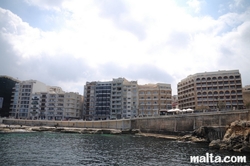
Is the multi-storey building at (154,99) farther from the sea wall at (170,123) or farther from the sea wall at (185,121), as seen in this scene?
the sea wall at (185,121)

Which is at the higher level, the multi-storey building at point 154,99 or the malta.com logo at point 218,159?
the multi-storey building at point 154,99

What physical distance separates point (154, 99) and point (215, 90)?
33.6 m

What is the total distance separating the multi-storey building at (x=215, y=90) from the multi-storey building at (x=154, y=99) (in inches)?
505

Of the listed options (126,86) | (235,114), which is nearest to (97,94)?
(126,86)

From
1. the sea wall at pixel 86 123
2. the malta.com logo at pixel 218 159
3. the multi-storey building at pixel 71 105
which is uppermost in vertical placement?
the multi-storey building at pixel 71 105

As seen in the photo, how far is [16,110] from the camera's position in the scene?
5202 inches

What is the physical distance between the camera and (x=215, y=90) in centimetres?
10700

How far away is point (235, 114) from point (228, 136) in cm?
1114

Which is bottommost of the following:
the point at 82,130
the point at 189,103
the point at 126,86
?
the point at 82,130

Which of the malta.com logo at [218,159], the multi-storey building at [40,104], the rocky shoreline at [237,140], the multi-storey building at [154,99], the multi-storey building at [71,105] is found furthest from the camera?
the multi-storey building at [71,105]

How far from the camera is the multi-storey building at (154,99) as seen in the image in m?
115

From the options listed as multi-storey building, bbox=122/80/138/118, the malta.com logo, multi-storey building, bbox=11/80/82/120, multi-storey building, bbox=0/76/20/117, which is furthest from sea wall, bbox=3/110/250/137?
multi-storey building, bbox=0/76/20/117

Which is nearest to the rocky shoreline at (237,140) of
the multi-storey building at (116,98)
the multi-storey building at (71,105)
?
the multi-storey building at (116,98)

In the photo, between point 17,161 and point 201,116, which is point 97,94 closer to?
point 201,116
